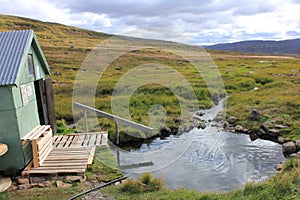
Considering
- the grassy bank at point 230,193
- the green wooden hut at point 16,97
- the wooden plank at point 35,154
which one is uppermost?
the green wooden hut at point 16,97

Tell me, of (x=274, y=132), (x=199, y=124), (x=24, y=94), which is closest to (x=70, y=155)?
(x=24, y=94)

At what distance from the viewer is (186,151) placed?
524 inches

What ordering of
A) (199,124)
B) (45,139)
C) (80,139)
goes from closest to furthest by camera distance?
(45,139)
(80,139)
(199,124)

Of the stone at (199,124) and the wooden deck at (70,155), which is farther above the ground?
the wooden deck at (70,155)

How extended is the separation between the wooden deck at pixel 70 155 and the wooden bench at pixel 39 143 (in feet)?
0.55

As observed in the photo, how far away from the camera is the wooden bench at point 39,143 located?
847cm

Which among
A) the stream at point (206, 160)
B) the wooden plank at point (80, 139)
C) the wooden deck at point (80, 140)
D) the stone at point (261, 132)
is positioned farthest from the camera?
the stone at point (261, 132)

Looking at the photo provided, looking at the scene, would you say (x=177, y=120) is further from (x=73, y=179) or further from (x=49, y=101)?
(x=73, y=179)

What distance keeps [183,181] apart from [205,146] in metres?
4.37

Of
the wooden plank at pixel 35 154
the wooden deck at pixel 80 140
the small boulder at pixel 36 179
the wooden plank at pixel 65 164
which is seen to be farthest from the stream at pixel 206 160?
the wooden plank at pixel 35 154

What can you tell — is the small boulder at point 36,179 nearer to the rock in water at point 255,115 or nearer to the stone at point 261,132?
the stone at point 261,132

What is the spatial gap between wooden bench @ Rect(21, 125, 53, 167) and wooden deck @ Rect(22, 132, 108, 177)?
17 cm

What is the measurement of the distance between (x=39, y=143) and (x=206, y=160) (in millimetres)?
6753

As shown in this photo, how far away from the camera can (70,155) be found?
9789 mm
